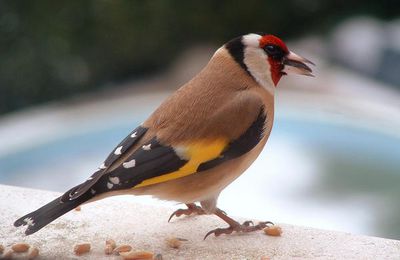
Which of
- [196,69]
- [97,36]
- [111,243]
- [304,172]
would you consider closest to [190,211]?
[111,243]

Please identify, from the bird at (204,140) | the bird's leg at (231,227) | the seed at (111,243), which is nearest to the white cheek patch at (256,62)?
the bird at (204,140)

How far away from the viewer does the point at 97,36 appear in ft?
21.7

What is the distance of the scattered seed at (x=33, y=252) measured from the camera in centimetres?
187

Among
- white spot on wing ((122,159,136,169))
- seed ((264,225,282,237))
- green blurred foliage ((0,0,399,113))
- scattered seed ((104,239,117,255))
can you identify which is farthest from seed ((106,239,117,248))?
green blurred foliage ((0,0,399,113))

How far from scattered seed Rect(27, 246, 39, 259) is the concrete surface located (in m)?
0.02

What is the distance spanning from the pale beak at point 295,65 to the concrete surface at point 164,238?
1.47ft

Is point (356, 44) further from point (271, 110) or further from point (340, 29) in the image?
point (271, 110)

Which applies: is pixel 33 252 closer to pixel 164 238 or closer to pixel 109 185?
pixel 109 185

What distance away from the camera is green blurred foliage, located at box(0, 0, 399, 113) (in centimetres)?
633

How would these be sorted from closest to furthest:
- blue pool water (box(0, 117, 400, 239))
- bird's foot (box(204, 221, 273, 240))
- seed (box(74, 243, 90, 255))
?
1. seed (box(74, 243, 90, 255))
2. bird's foot (box(204, 221, 273, 240))
3. blue pool water (box(0, 117, 400, 239))

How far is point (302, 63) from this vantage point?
7.06 feet

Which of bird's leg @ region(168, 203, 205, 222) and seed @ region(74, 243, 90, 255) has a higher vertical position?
bird's leg @ region(168, 203, 205, 222)

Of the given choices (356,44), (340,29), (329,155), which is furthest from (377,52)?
(329,155)

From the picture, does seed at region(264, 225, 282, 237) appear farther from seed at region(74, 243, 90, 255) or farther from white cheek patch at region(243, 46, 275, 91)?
seed at region(74, 243, 90, 255)
